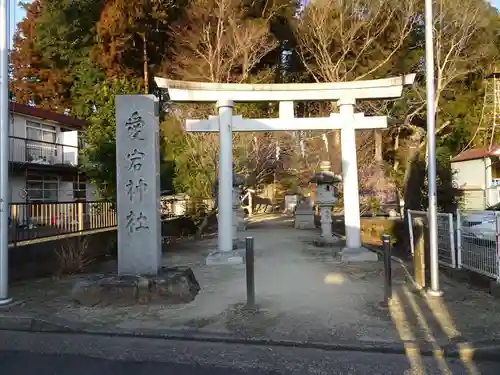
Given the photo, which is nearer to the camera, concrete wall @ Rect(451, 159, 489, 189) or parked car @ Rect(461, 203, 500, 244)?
parked car @ Rect(461, 203, 500, 244)

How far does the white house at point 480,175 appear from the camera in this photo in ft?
75.6

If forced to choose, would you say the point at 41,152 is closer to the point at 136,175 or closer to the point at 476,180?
the point at 136,175

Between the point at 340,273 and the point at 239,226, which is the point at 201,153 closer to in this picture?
the point at 239,226

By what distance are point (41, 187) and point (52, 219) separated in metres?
12.5

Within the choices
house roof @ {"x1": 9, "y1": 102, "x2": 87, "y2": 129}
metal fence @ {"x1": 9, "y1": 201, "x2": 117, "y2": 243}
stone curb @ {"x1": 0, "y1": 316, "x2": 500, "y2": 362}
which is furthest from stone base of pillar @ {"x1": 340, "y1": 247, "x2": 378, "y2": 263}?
house roof @ {"x1": 9, "y1": 102, "x2": 87, "y2": 129}

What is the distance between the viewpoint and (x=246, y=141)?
1997 centimetres

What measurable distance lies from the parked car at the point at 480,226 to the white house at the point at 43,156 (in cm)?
1592

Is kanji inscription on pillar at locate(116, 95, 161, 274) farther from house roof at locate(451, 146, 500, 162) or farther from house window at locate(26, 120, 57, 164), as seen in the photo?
house roof at locate(451, 146, 500, 162)

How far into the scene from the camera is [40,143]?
847 inches

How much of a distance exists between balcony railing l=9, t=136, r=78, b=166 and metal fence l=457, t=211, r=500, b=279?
57.1 feet

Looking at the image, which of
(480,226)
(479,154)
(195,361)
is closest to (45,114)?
(480,226)

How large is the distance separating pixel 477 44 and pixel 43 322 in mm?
26491

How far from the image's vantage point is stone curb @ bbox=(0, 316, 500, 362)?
16.0 ft

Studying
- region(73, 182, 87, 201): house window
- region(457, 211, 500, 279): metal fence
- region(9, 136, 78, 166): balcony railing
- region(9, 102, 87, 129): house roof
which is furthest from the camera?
region(73, 182, 87, 201): house window
